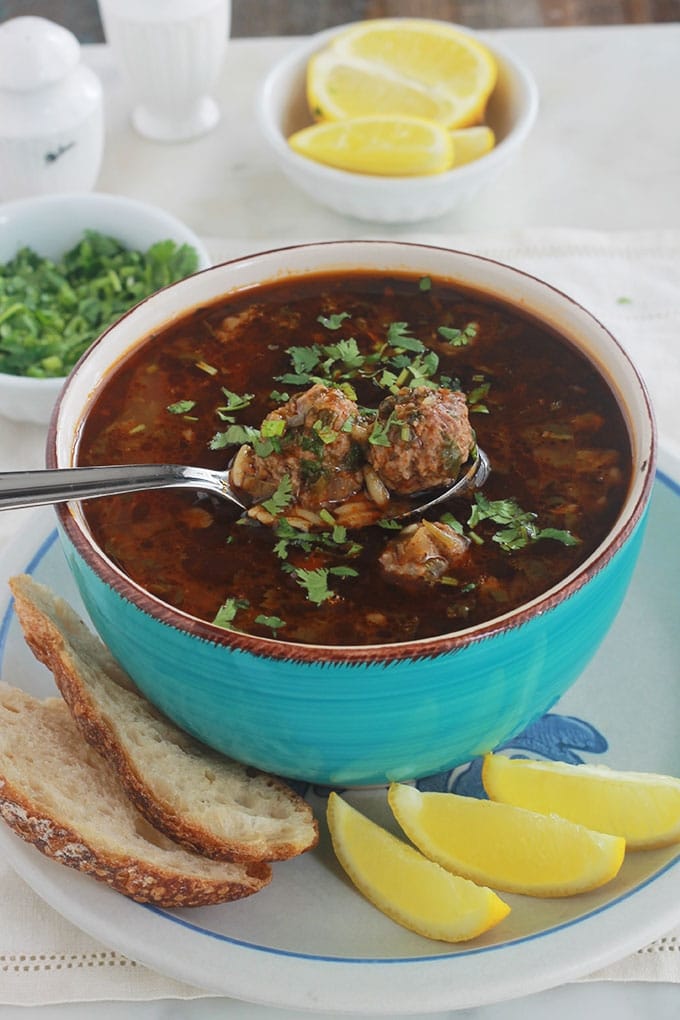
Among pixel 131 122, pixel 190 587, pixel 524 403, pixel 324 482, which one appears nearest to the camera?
pixel 190 587

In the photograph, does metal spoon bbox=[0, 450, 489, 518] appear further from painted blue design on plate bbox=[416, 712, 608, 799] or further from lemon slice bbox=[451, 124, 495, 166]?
lemon slice bbox=[451, 124, 495, 166]

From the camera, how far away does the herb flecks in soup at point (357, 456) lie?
88.9 inches

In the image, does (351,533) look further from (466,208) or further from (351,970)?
(466,208)

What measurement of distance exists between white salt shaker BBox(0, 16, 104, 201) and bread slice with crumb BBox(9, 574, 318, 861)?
7.59 feet

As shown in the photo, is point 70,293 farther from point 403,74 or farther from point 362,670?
point 362,670

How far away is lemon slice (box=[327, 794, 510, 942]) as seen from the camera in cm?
214

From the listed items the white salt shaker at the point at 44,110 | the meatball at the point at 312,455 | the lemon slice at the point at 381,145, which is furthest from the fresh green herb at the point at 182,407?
the white salt shaker at the point at 44,110

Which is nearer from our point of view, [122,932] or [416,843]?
[122,932]

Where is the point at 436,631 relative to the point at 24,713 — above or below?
above

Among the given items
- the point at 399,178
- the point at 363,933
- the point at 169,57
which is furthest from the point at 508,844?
the point at 169,57

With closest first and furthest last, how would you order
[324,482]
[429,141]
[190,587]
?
[190,587] < [324,482] < [429,141]

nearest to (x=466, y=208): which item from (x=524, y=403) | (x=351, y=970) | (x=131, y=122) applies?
(x=131, y=122)

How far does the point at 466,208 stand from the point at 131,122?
1561mm

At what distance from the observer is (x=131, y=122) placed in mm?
5141
